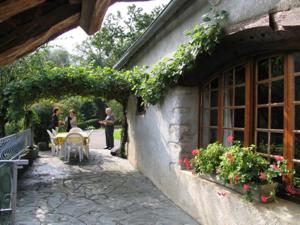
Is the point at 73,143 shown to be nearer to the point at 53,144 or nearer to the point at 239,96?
the point at 53,144

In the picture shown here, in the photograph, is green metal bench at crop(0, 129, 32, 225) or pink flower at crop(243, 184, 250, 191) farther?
pink flower at crop(243, 184, 250, 191)

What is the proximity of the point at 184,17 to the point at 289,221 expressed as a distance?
3.71 m

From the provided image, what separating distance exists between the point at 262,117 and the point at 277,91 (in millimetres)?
404

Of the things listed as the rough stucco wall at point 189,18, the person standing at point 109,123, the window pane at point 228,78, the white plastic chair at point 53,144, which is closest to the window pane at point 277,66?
the rough stucco wall at point 189,18

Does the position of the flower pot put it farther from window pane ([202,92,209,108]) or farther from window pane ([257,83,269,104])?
window pane ([202,92,209,108])

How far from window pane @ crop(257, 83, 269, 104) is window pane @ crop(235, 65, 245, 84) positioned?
367 millimetres

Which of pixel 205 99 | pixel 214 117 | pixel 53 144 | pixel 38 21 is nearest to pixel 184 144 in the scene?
pixel 214 117

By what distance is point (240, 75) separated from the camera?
4.45m

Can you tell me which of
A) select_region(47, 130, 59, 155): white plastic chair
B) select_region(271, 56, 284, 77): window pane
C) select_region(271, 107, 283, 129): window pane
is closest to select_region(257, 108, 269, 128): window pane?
select_region(271, 107, 283, 129): window pane

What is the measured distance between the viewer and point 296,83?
11.1 feet

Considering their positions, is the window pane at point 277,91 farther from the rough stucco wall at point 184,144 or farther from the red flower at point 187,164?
the red flower at point 187,164

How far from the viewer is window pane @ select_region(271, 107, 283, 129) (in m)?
3.59

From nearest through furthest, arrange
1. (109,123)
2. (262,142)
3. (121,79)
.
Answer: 1. (262,142)
2. (121,79)
3. (109,123)

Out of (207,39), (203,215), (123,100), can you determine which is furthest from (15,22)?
(123,100)
